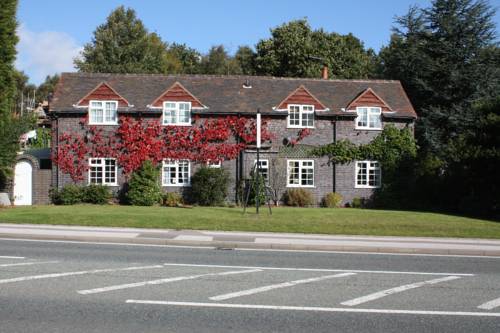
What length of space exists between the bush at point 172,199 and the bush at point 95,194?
3.09m

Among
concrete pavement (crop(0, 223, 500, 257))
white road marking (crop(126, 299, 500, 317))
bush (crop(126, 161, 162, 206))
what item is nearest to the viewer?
white road marking (crop(126, 299, 500, 317))

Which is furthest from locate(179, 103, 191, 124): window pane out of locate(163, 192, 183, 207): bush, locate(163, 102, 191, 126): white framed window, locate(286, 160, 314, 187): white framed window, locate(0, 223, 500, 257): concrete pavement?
locate(0, 223, 500, 257): concrete pavement

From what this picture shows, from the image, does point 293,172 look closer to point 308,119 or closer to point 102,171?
point 308,119

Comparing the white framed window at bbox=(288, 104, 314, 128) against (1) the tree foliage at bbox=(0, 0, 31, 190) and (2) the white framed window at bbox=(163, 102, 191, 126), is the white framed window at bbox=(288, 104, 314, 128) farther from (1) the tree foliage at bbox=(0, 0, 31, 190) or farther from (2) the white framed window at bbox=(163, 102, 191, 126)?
(1) the tree foliage at bbox=(0, 0, 31, 190)

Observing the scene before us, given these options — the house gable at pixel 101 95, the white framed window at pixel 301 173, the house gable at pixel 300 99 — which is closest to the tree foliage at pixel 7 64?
the house gable at pixel 101 95

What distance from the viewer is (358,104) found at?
3294 centimetres

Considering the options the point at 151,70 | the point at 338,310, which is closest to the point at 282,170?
the point at 338,310

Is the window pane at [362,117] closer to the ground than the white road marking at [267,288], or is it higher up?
higher up

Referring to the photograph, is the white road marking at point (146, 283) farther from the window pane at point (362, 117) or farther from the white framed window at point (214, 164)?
the window pane at point (362, 117)

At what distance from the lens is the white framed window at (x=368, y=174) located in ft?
108

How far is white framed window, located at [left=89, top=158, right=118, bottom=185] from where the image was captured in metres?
31.9

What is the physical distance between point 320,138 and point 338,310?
82.2ft

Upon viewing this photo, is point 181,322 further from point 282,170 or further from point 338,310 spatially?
point 282,170

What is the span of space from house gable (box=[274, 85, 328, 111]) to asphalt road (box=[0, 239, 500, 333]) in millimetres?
19184
